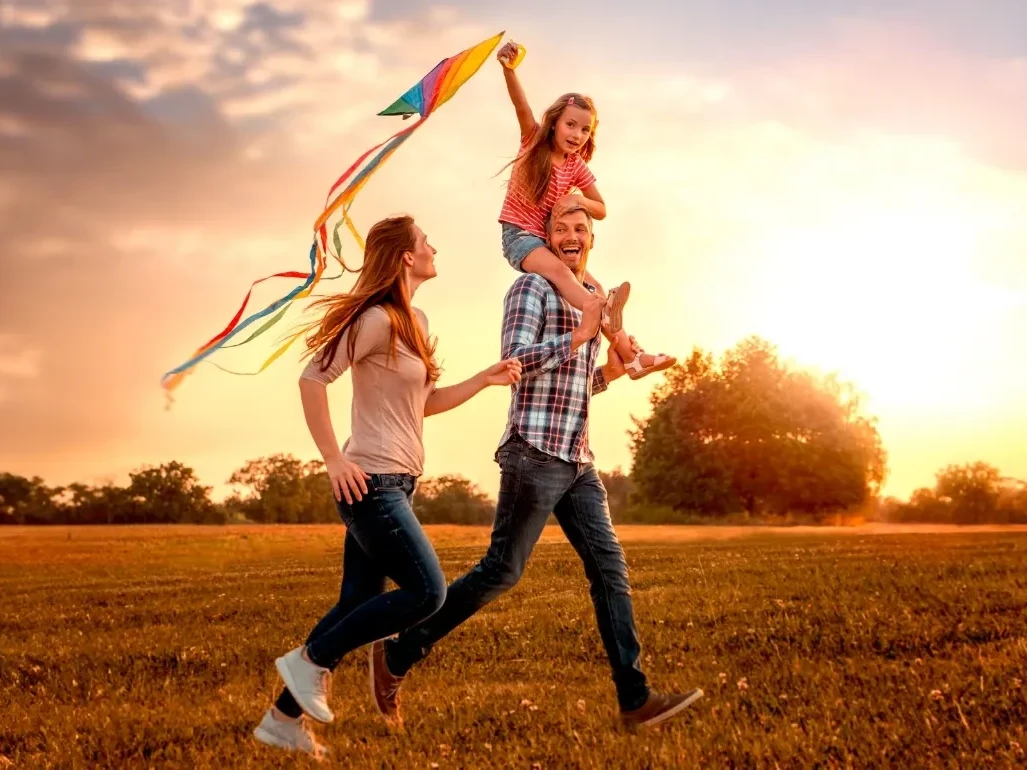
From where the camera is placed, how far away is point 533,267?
611cm

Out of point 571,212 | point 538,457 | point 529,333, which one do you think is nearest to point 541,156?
point 571,212

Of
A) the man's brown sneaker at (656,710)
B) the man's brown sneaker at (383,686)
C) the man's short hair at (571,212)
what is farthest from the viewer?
the man's short hair at (571,212)

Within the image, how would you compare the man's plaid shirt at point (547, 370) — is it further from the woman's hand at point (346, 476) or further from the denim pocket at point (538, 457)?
the woman's hand at point (346, 476)

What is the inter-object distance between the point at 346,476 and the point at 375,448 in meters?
0.23

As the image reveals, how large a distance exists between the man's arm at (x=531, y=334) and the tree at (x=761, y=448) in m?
38.9

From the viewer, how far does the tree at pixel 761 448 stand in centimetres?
4416

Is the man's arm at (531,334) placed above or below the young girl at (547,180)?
below

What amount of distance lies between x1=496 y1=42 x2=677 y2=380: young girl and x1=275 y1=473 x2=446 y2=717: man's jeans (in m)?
1.61

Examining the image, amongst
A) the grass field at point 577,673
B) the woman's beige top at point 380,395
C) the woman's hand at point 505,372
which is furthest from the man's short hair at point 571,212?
the grass field at point 577,673

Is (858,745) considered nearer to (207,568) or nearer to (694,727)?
(694,727)

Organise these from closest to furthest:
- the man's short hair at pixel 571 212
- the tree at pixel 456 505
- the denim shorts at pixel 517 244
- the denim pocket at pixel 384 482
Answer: the denim pocket at pixel 384 482 < the man's short hair at pixel 571 212 < the denim shorts at pixel 517 244 < the tree at pixel 456 505

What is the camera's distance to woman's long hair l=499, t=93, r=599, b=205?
645 cm

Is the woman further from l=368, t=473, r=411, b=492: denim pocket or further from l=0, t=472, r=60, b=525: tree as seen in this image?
l=0, t=472, r=60, b=525: tree

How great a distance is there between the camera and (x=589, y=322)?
5.36 meters
